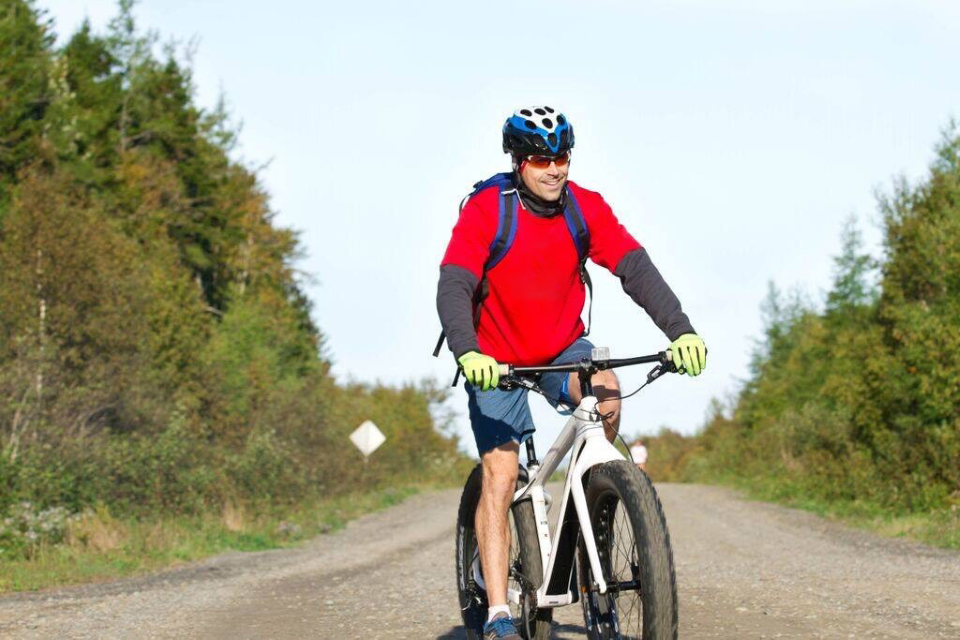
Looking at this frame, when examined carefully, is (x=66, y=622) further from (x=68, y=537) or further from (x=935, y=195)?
(x=935, y=195)

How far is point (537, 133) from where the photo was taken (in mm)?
5082

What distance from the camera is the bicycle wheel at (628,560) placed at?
425cm

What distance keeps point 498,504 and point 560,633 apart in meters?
1.56

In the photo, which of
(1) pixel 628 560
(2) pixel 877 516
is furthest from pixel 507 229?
(2) pixel 877 516

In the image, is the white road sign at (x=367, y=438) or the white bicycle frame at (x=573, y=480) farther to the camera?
the white road sign at (x=367, y=438)

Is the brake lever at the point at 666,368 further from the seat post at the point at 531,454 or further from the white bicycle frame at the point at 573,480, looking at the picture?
the seat post at the point at 531,454

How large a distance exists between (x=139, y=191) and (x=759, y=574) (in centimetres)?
3126

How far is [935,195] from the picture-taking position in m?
24.1

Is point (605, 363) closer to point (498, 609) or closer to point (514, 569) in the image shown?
point (498, 609)

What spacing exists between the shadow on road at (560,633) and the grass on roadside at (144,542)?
6188 mm

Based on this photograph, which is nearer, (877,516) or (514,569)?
(514,569)

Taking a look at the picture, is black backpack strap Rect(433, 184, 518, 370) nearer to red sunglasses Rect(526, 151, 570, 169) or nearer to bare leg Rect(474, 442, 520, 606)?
red sunglasses Rect(526, 151, 570, 169)

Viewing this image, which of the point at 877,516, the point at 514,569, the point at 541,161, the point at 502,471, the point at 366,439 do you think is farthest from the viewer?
the point at 366,439

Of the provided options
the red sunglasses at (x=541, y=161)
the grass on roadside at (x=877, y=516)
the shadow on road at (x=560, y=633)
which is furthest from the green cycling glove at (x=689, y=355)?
the grass on roadside at (x=877, y=516)
